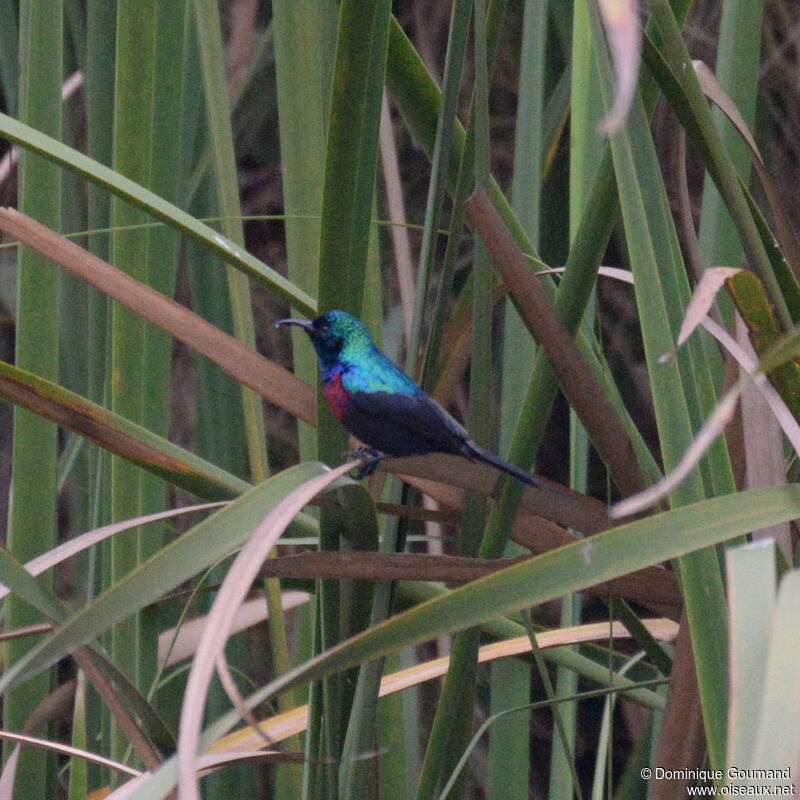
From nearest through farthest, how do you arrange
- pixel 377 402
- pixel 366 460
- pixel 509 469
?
pixel 509 469
pixel 366 460
pixel 377 402

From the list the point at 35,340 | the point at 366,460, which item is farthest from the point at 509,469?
the point at 35,340

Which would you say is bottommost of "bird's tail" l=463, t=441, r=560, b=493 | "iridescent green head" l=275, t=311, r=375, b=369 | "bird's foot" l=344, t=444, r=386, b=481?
"bird's tail" l=463, t=441, r=560, b=493

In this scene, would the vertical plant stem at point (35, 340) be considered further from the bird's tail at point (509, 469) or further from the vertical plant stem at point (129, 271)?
the bird's tail at point (509, 469)

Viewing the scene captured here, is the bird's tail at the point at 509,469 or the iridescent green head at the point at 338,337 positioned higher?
the iridescent green head at the point at 338,337

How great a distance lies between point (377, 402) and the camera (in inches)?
36.0

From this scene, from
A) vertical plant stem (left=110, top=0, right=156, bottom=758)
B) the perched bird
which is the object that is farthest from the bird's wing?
vertical plant stem (left=110, top=0, right=156, bottom=758)

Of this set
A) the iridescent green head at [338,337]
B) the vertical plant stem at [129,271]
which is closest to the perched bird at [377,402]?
the iridescent green head at [338,337]

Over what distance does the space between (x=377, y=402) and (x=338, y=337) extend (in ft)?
0.39

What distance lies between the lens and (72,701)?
3.08 feet

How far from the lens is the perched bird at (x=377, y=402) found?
81 centimetres

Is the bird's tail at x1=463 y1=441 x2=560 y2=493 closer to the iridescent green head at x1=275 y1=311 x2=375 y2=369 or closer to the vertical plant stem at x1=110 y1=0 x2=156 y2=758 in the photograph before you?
the iridescent green head at x1=275 y1=311 x2=375 y2=369

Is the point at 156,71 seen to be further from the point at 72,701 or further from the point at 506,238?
the point at 72,701

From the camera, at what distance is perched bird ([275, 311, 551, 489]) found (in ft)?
2.65

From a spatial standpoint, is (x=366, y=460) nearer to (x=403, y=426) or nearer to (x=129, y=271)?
(x=403, y=426)
